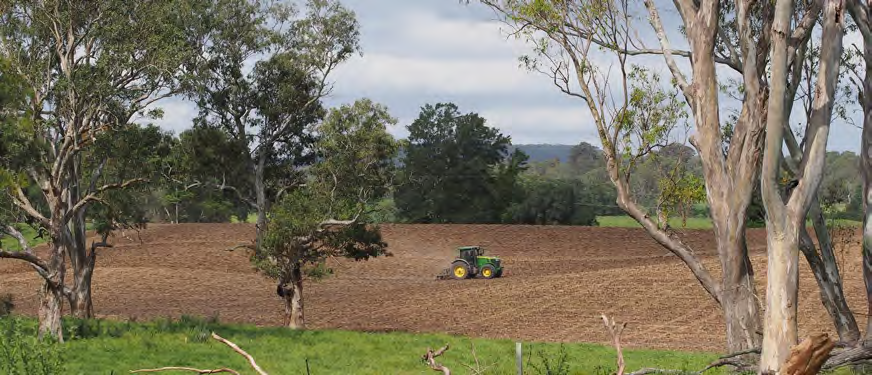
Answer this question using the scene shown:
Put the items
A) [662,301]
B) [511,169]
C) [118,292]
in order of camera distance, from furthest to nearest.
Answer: [511,169] < [118,292] < [662,301]

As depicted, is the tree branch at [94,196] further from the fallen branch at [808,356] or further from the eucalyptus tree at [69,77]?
the fallen branch at [808,356]

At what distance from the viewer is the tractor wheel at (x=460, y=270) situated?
4803cm

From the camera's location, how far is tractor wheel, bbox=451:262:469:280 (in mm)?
48031

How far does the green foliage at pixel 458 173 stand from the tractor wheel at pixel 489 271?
71.0 ft

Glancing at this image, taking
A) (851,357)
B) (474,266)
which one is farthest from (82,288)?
(851,357)

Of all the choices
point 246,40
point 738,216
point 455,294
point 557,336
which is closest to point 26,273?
point 455,294

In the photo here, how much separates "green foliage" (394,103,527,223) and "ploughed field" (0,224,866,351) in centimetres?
985


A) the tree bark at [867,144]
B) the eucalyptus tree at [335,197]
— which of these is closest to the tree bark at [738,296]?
the tree bark at [867,144]

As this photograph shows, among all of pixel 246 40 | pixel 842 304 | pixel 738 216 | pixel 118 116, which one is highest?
pixel 246 40

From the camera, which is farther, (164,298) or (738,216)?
(164,298)

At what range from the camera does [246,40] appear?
3028 cm

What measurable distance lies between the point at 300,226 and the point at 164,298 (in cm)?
1785

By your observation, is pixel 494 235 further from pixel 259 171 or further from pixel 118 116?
pixel 118 116

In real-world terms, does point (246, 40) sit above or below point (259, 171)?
above
